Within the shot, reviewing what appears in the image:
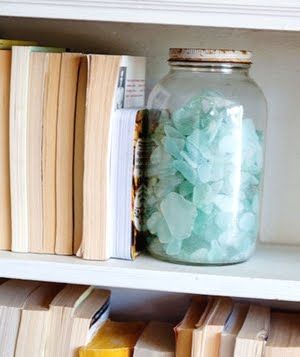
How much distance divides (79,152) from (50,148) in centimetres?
3

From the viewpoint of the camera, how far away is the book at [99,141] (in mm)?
808

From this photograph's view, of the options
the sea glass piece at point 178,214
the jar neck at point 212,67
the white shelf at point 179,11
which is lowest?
the sea glass piece at point 178,214

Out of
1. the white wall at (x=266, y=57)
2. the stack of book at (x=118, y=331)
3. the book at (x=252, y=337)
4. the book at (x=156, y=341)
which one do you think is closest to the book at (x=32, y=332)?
the stack of book at (x=118, y=331)

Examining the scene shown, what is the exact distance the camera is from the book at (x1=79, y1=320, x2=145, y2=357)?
84cm

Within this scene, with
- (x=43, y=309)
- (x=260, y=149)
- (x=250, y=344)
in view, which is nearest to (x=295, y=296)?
(x=250, y=344)

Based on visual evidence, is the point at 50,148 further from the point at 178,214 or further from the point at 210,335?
the point at 210,335

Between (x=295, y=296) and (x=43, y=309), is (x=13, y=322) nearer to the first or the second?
(x=43, y=309)

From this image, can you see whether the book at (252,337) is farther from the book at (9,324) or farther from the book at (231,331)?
the book at (9,324)

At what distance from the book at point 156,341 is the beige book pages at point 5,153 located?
0.19 metres

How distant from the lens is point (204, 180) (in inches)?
32.2

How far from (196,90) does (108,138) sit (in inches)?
4.6

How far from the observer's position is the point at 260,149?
0.86 metres

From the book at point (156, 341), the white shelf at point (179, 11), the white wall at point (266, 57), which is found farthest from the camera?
the white wall at point (266, 57)

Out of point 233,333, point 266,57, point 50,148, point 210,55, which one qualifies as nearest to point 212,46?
point 266,57
